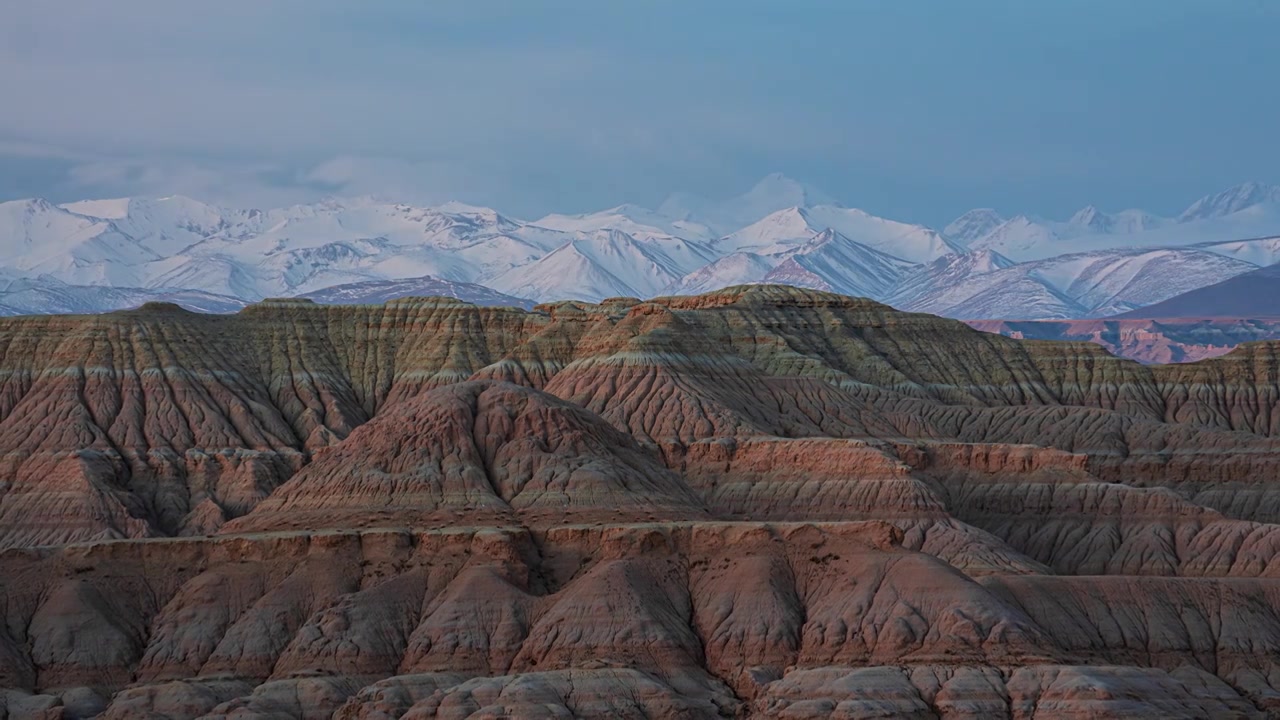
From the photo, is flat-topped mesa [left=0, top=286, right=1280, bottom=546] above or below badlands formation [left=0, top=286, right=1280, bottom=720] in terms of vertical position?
below

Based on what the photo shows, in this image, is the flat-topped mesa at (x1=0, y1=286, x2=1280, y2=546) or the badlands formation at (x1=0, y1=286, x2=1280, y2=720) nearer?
the badlands formation at (x1=0, y1=286, x2=1280, y2=720)

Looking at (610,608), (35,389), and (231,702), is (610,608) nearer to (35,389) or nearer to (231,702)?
(231,702)

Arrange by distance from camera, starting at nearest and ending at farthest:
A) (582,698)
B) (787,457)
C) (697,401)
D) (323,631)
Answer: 1. (582,698)
2. (323,631)
3. (787,457)
4. (697,401)

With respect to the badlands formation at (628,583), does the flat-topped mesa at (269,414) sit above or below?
below

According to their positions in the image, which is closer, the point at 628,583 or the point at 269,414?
the point at 628,583

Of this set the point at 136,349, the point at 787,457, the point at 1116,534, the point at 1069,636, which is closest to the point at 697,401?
the point at 787,457

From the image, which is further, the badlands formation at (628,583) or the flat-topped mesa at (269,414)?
the flat-topped mesa at (269,414)

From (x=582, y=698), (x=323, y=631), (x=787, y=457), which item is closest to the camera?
(x=582, y=698)

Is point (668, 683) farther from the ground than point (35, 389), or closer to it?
farther from the ground

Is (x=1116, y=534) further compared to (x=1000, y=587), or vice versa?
(x=1116, y=534)

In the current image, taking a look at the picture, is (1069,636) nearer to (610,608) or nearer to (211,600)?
(610,608)

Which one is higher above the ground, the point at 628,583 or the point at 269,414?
the point at 628,583
